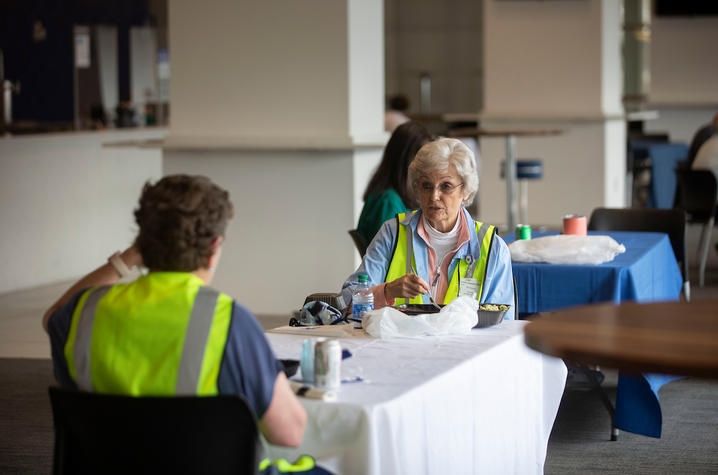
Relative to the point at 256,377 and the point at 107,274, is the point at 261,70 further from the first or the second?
the point at 256,377

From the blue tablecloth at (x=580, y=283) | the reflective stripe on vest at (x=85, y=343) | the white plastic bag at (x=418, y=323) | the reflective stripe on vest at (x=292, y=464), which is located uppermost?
the reflective stripe on vest at (x=85, y=343)

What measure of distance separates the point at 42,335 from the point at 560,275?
3602 millimetres

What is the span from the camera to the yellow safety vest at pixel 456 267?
11.1ft

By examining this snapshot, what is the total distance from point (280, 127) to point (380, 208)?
2412 mm

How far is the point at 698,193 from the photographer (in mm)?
8023

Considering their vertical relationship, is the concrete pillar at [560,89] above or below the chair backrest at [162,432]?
above

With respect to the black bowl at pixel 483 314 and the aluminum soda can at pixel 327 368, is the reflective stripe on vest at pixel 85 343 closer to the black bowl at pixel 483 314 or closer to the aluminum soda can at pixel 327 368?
the aluminum soda can at pixel 327 368

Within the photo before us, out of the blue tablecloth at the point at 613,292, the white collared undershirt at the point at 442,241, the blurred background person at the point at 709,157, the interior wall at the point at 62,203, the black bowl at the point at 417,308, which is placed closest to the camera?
the black bowl at the point at 417,308

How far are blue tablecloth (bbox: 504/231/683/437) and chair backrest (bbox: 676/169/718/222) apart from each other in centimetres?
362

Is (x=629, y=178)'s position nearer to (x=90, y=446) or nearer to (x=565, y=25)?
(x=565, y=25)

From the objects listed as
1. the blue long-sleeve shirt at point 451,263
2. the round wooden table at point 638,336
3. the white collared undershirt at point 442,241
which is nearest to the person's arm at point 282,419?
the round wooden table at point 638,336

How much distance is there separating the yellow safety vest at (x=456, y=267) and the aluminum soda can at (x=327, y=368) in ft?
3.33

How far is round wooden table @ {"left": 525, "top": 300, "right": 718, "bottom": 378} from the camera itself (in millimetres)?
1646

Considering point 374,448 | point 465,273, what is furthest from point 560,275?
point 374,448
